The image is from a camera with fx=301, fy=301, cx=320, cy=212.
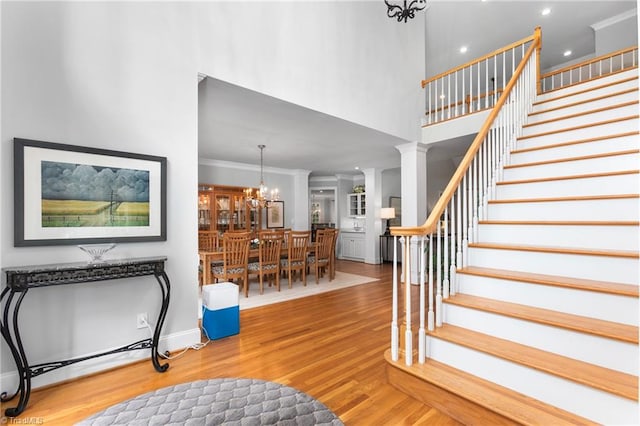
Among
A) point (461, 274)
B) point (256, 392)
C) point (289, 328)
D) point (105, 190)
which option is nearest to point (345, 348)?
point (289, 328)

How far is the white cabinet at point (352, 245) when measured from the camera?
27.6 ft

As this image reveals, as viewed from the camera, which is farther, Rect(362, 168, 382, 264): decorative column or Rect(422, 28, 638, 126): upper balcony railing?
Rect(362, 168, 382, 264): decorative column

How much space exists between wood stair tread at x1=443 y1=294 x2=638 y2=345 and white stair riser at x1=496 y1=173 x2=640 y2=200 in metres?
1.27

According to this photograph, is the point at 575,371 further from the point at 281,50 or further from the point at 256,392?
the point at 281,50

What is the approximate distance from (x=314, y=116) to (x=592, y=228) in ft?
9.84

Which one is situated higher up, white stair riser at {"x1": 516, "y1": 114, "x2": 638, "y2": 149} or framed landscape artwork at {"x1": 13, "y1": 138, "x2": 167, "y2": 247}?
white stair riser at {"x1": 516, "y1": 114, "x2": 638, "y2": 149}

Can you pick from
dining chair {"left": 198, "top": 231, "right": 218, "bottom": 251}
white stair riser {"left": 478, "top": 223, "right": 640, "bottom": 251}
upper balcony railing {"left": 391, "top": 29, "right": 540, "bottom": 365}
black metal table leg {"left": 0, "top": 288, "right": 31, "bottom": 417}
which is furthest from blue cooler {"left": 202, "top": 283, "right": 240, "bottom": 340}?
dining chair {"left": 198, "top": 231, "right": 218, "bottom": 251}

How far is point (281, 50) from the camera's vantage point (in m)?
3.39

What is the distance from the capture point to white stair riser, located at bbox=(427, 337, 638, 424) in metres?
1.39

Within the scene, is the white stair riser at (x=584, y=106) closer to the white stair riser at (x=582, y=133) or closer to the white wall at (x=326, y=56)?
the white stair riser at (x=582, y=133)

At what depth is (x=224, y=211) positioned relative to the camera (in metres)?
7.05

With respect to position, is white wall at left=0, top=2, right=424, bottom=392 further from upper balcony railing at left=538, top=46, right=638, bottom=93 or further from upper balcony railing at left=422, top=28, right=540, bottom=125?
upper balcony railing at left=538, top=46, right=638, bottom=93

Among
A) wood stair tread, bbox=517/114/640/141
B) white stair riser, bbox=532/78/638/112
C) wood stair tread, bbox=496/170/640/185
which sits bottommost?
wood stair tread, bbox=496/170/640/185

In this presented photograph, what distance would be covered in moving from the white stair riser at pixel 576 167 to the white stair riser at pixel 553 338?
1.78 meters
